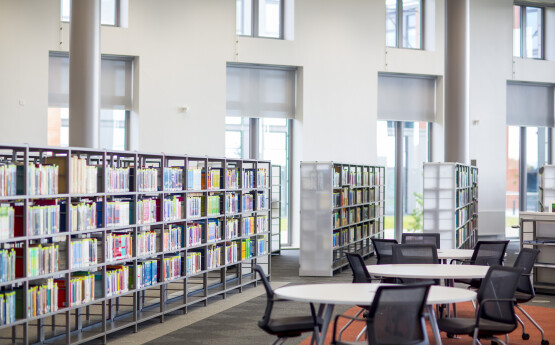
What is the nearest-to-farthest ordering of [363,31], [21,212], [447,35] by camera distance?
[21,212] < [447,35] < [363,31]

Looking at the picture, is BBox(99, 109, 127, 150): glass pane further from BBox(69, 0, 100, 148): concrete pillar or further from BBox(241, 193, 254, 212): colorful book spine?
BBox(241, 193, 254, 212): colorful book spine

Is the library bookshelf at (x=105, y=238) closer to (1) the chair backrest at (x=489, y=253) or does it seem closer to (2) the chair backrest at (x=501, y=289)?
(1) the chair backrest at (x=489, y=253)

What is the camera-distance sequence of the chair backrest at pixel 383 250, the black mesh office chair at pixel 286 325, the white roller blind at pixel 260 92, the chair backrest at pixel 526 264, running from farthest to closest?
the white roller blind at pixel 260 92 → the chair backrest at pixel 383 250 → the chair backrest at pixel 526 264 → the black mesh office chair at pixel 286 325

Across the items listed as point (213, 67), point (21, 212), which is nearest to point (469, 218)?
point (213, 67)

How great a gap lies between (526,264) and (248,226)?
479cm

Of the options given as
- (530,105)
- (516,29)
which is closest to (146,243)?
(530,105)

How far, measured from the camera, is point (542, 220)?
1041 cm

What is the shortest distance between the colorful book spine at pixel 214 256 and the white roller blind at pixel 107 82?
6575mm

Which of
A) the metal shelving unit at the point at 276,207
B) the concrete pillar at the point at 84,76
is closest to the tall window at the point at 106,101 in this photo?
the concrete pillar at the point at 84,76

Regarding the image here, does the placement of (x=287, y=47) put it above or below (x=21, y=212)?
above

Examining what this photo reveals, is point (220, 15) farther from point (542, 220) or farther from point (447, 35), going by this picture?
point (542, 220)

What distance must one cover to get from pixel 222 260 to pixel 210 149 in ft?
20.6

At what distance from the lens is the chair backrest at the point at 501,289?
5.77 m

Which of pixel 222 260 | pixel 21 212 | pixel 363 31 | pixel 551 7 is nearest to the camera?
pixel 21 212
